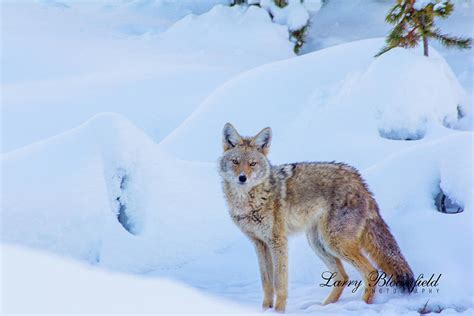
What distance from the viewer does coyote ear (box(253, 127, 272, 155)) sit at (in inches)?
213

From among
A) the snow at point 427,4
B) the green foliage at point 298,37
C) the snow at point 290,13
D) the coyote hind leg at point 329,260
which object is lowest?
the coyote hind leg at point 329,260

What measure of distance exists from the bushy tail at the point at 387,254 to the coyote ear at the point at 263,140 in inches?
43.1

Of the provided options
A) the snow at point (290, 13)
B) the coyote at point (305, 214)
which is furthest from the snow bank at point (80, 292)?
the snow at point (290, 13)

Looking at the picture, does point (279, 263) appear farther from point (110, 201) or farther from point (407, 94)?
point (407, 94)

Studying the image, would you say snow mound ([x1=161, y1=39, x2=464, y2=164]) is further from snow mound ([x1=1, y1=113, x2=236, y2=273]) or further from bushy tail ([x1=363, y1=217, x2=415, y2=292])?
bushy tail ([x1=363, y1=217, x2=415, y2=292])

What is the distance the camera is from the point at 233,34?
62.4ft

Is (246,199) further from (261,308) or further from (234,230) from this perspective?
(234,230)

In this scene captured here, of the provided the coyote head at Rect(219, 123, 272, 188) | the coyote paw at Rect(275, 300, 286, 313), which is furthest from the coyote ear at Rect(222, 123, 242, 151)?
the coyote paw at Rect(275, 300, 286, 313)

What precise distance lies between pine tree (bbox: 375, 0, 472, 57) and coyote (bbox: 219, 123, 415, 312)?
605 cm

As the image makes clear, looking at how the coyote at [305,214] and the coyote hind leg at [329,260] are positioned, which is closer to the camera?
the coyote at [305,214]

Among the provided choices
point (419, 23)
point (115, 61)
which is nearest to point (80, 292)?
point (419, 23)

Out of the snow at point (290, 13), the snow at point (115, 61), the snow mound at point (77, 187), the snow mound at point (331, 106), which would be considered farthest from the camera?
the snow at point (290, 13)

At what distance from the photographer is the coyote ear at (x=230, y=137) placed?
541 cm

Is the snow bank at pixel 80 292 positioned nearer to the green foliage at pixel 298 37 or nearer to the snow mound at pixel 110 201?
the snow mound at pixel 110 201
